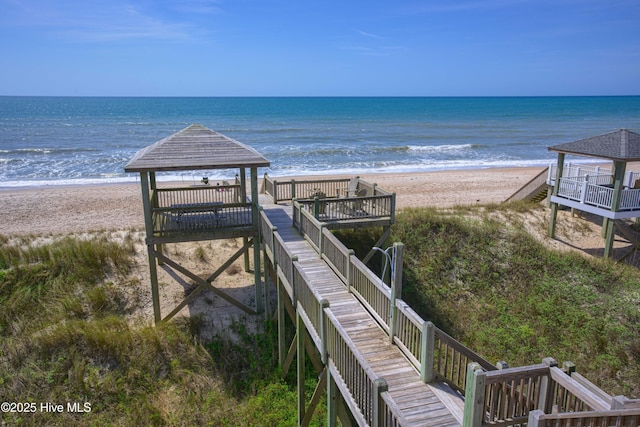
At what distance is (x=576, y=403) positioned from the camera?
5668mm

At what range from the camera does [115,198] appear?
27.9m

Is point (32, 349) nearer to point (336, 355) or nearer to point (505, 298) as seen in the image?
point (336, 355)

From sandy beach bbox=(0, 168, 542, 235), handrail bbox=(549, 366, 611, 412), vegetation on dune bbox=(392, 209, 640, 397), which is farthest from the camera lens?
sandy beach bbox=(0, 168, 542, 235)

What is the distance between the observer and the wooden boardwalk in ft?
21.3

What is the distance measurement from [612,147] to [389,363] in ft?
48.3

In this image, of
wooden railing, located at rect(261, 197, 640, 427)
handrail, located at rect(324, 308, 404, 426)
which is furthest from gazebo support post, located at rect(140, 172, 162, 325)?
handrail, located at rect(324, 308, 404, 426)

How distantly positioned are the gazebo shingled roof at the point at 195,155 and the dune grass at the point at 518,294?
5.31 metres

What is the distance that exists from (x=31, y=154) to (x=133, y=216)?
28.6 metres

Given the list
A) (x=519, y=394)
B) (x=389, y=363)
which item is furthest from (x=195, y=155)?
(x=519, y=394)

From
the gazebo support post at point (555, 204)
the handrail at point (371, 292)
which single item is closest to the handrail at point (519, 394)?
the handrail at point (371, 292)

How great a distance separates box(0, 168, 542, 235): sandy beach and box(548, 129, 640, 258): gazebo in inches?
280

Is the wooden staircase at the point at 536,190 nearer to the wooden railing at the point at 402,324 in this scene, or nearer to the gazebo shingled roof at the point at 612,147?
the gazebo shingled roof at the point at 612,147

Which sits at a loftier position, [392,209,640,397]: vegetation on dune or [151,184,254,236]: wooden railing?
[151,184,254,236]: wooden railing

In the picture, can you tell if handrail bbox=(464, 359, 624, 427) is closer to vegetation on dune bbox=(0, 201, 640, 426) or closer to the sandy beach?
vegetation on dune bbox=(0, 201, 640, 426)
